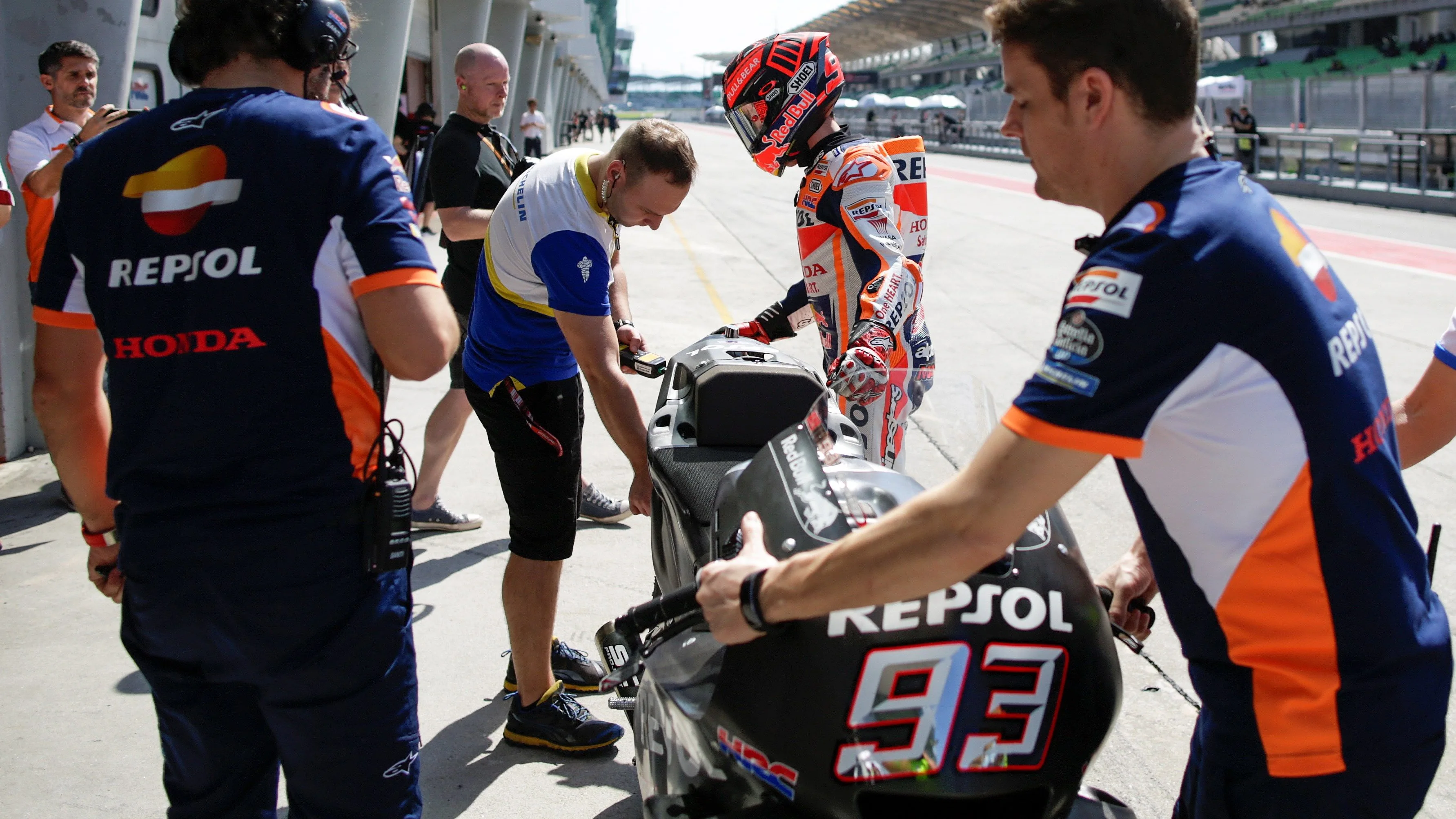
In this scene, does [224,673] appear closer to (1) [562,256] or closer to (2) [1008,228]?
(1) [562,256]

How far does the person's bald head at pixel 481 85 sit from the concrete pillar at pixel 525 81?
25990 millimetres

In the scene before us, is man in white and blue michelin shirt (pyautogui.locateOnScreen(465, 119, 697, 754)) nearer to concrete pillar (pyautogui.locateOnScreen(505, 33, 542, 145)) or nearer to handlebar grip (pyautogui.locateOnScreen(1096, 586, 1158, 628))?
handlebar grip (pyautogui.locateOnScreen(1096, 586, 1158, 628))

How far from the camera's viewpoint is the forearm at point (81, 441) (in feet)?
7.06

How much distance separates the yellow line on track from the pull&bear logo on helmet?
6.19 metres

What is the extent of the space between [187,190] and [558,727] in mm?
2133

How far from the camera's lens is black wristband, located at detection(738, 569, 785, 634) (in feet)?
5.66

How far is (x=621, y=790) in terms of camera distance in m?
3.34

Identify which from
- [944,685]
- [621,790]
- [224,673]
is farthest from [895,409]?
[224,673]

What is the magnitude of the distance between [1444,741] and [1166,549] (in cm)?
48

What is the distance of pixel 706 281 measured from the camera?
13.3 metres

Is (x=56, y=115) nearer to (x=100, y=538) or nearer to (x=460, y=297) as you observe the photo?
(x=460, y=297)

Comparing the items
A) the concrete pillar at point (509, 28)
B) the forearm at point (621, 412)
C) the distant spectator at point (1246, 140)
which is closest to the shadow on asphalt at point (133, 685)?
the forearm at point (621, 412)

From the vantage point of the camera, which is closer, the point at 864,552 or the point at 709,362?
the point at 864,552

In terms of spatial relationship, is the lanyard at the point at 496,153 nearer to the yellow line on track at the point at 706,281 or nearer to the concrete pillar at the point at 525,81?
the yellow line on track at the point at 706,281
